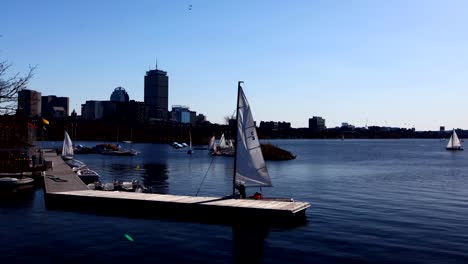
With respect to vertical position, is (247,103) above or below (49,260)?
above

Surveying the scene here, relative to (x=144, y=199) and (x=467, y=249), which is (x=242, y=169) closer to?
(x=144, y=199)

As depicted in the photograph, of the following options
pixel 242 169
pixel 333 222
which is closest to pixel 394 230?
pixel 333 222

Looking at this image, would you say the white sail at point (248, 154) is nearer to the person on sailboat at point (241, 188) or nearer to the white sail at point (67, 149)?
the person on sailboat at point (241, 188)

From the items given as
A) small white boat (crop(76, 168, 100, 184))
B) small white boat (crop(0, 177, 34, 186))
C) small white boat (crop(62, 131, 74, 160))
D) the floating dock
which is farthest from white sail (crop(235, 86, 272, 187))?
small white boat (crop(62, 131, 74, 160))

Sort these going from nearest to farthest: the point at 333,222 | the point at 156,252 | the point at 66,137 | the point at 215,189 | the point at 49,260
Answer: the point at 49,260 → the point at 156,252 → the point at 333,222 → the point at 215,189 → the point at 66,137

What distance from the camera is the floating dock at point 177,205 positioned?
3278 cm

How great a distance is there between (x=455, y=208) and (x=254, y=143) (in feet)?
64.6

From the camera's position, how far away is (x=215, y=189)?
54.8 meters

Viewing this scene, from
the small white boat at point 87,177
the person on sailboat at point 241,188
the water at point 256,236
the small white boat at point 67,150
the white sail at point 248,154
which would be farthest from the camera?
the small white boat at point 67,150

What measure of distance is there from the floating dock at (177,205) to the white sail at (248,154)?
1.70 metres

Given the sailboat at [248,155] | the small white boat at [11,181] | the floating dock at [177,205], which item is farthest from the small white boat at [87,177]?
the sailboat at [248,155]

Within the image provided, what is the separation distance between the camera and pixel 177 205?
116 feet

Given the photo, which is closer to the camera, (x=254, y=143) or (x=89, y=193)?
(x=254, y=143)

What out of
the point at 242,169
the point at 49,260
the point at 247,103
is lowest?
the point at 49,260
